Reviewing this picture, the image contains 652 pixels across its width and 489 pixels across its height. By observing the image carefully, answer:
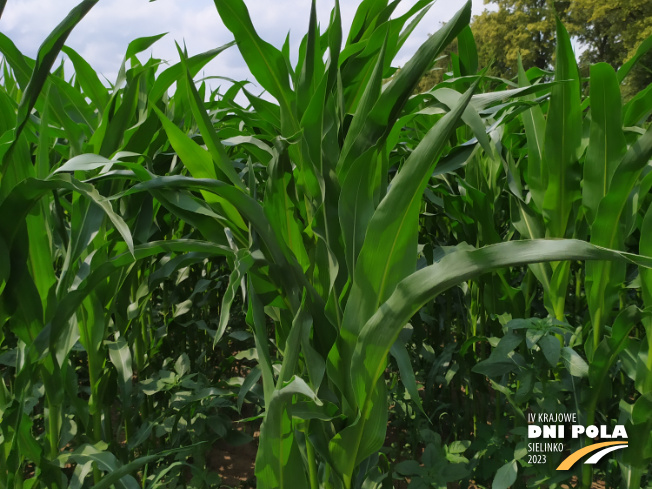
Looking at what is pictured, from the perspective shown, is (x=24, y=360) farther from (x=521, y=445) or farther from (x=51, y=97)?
(x=521, y=445)

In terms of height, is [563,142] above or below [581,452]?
above

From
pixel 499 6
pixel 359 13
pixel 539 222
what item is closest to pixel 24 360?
pixel 359 13

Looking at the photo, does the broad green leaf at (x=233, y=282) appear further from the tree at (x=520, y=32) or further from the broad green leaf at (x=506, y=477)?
the tree at (x=520, y=32)

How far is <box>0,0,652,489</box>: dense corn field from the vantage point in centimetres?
83

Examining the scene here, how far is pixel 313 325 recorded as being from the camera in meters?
0.93

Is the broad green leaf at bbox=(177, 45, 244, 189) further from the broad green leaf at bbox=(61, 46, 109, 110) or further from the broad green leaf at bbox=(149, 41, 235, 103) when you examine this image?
the broad green leaf at bbox=(61, 46, 109, 110)

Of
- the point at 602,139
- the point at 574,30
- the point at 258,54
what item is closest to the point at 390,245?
the point at 258,54

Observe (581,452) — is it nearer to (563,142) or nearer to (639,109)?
(563,142)

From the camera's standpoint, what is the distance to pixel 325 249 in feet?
3.07

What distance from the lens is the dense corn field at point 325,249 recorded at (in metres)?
0.83

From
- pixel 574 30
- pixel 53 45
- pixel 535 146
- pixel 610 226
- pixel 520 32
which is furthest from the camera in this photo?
pixel 520 32

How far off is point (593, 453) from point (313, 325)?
84 cm

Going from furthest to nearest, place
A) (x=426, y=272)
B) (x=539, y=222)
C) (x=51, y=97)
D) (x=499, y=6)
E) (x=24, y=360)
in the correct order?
(x=499, y=6) → (x=539, y=222) → (x=51, y=97) → (x=24, y=360) → (x=426, y=272)

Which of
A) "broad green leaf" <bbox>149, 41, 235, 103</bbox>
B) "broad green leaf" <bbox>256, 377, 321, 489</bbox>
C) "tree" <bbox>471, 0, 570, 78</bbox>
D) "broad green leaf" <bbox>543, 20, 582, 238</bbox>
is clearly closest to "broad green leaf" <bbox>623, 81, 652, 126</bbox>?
"broad green leaf" <bbox>543, 20, 582, 238</bbox>
